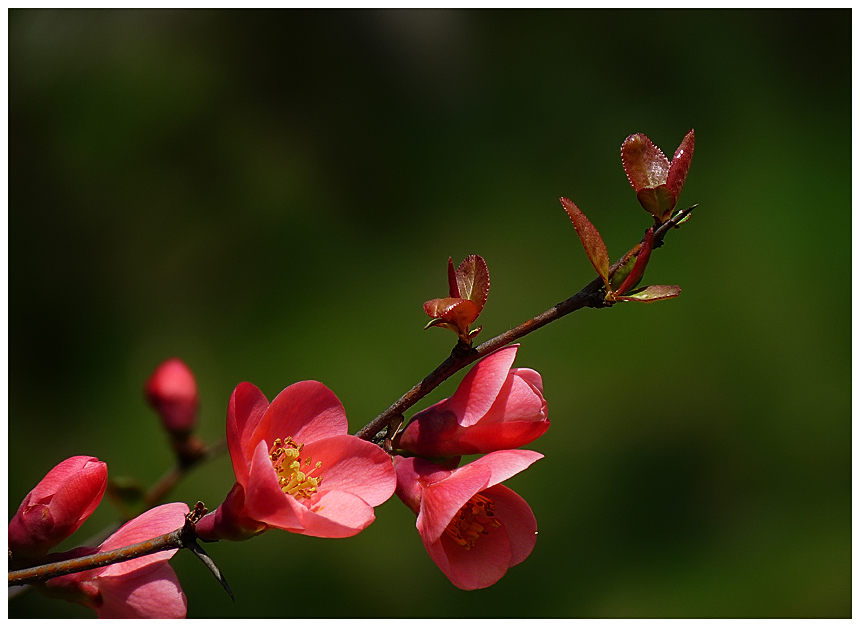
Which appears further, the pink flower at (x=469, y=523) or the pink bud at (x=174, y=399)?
the pink bud at (x=174, y=399)

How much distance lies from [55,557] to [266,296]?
4.58 ft

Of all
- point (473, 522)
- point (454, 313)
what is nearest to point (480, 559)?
point (473, 522)

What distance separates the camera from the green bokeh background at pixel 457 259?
147cm

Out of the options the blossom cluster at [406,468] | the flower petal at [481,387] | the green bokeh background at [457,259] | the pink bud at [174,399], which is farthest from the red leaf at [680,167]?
the green bokeh background at [457,259]

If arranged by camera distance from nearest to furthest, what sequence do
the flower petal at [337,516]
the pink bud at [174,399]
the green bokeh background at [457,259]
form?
the flower petal at [337,516]
the pink bud at [174,399]
the green bokeh background at [457,259]

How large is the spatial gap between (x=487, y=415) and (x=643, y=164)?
14cm

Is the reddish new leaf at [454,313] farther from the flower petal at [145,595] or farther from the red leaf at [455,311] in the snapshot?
the flower petal at [145,595]

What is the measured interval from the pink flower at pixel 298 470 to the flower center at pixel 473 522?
55 millimetres

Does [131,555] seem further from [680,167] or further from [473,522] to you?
[680,167]

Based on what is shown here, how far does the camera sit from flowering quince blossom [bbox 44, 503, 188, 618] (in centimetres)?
35

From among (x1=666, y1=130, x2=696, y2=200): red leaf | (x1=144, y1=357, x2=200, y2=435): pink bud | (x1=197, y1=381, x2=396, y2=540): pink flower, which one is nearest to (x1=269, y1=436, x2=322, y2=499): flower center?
(x1=197, y1=381, x2=396, y2=540): pink flower

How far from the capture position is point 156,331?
170 cm

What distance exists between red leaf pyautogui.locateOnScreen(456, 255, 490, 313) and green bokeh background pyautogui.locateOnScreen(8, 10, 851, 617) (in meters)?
1.10

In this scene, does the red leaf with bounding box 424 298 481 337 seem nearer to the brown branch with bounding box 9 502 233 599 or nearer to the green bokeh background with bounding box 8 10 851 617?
the brown branch with bounding box 9 502 233 599
